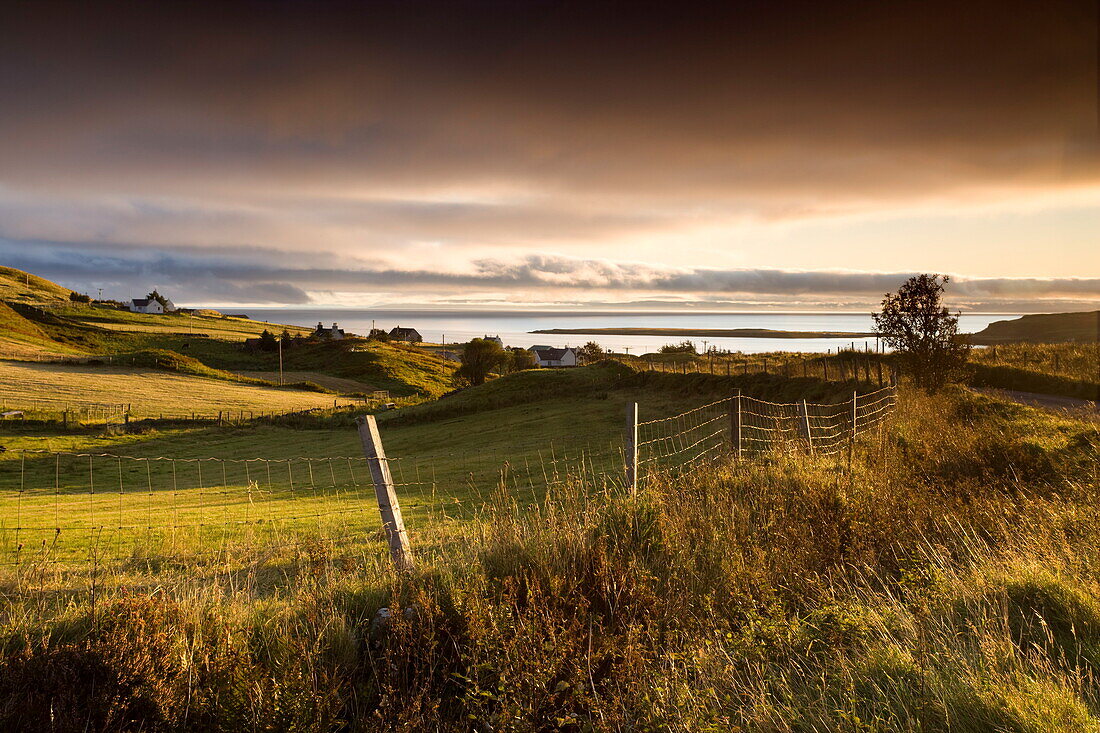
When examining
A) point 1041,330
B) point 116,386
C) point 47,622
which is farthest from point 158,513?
point 1041,330

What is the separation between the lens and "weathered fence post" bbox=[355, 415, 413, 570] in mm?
6004

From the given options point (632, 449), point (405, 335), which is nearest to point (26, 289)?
point (405, 335)

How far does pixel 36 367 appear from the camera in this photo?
61844 mm

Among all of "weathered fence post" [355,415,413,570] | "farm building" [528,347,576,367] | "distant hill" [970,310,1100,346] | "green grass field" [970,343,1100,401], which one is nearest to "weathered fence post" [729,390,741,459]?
"weathered fence post" [355,415,413,570]

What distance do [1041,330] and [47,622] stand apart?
102675 mm

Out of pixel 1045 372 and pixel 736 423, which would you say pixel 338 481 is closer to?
pixel 736 423

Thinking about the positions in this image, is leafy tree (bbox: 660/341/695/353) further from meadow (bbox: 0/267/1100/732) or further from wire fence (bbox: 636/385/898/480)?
meadow (bbox: 0/267/1100/732)

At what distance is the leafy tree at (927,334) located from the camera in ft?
68.4

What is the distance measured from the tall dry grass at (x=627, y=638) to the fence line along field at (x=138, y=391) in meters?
48.9

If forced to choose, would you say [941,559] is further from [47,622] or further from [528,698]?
[47,622]

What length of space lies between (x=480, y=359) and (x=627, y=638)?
7523cm

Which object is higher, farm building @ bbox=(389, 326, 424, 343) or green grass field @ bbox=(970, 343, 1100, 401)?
farm building @ bbox=(389, 326, 424, 343)

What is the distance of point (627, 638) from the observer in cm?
436

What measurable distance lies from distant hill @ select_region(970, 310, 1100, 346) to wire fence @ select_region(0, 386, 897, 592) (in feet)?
210
